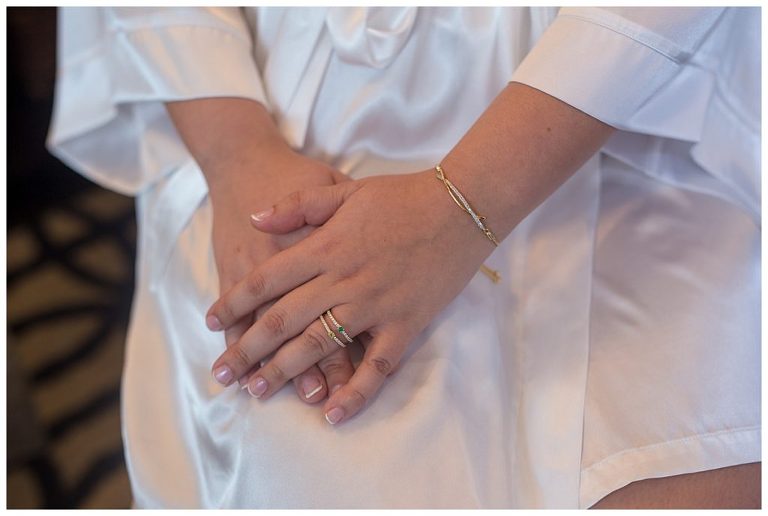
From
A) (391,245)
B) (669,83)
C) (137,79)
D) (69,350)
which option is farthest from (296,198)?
(69,350)

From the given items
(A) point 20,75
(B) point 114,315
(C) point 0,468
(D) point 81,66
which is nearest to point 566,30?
Answer: (D) point 81,66

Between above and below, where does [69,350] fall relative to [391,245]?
below

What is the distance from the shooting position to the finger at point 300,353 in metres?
0.81

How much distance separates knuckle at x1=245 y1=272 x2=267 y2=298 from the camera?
83 centimetres

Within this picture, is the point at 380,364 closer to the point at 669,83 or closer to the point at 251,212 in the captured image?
the point at 251,212

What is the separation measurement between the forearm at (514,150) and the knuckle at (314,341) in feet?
0.70

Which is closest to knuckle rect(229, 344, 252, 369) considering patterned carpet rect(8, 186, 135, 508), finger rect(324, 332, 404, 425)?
finger rect(324, 332, 404, 425)

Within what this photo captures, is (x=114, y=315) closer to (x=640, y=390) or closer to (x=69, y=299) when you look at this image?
(x=69, y=299)

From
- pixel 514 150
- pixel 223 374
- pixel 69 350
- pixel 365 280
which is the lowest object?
pixel 69 350

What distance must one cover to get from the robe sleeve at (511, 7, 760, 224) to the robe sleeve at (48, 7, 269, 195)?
38 cm

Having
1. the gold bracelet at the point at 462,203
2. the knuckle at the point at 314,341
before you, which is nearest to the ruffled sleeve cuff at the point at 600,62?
the gold bracelet at the point at 462,203

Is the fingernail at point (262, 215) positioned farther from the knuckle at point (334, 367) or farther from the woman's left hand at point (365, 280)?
the knuckle at point (334, 367)

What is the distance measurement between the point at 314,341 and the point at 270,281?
0.26 ft

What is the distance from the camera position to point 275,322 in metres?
0.82
